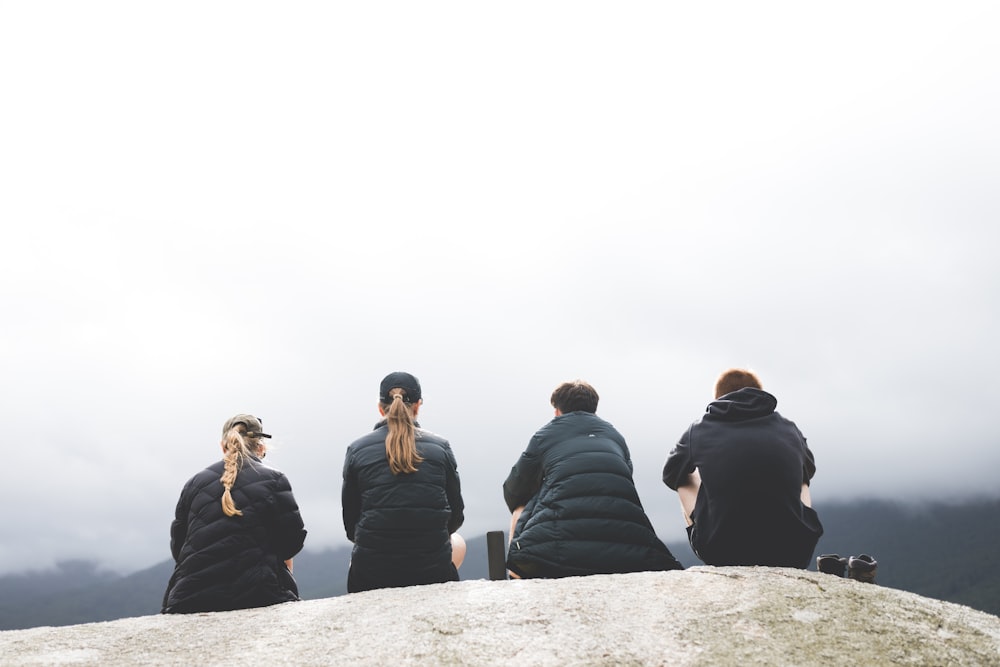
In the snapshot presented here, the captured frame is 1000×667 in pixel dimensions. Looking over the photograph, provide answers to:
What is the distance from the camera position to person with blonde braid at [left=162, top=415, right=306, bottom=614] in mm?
6828

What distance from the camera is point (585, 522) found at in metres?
7.14

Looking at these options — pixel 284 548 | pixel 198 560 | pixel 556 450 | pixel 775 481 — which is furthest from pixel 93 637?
pixel 775 481

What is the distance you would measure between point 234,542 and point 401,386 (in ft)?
7.63

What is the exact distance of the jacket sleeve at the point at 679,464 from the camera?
279 inches

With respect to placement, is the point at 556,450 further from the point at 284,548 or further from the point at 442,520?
the point at 284,548

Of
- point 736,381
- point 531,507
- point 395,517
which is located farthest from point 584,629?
point 736,381

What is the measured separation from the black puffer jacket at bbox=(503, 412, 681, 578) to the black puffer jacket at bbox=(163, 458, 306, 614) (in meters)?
2.39

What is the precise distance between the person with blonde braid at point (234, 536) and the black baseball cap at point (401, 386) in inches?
55.4

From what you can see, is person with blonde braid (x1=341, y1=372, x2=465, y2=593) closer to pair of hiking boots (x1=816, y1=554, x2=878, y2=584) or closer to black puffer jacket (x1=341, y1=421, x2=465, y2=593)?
black puffer jacket (x1=341, y1=421, x2=465, y2=593)

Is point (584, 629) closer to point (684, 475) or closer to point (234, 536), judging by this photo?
point (684, 475)

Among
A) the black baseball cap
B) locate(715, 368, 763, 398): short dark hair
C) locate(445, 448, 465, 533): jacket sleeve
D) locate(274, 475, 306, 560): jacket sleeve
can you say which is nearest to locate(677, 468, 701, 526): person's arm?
locate(715, 368, 763, 398): short dark hair

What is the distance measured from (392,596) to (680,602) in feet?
8.95

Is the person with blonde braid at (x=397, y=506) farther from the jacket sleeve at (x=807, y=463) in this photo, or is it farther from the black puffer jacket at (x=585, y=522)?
the jacket sleeve at (x=807, y=463)

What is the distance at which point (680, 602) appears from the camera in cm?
602
